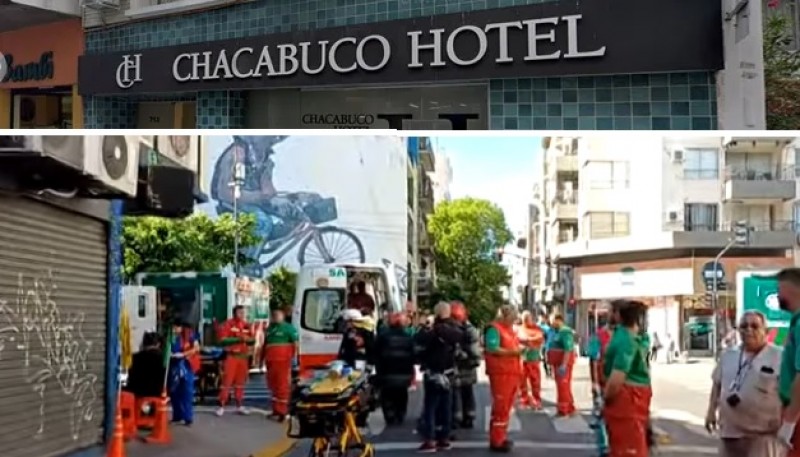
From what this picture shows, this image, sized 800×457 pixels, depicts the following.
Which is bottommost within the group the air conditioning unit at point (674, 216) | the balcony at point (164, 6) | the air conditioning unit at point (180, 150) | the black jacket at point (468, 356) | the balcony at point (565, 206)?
the black jacket at point (468, 356)

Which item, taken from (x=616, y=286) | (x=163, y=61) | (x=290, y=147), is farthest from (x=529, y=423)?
(x=163, y=61)

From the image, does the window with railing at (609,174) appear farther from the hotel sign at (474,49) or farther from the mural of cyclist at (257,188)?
the hotel sign at (474,49)

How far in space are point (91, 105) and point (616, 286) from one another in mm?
11129

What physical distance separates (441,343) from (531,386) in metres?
0.37

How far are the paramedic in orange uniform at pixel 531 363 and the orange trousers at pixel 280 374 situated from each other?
888 mm

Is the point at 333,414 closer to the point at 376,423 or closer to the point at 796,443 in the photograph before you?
the point at 376,423

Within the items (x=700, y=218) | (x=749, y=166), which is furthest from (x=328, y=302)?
(x=749, y=166)

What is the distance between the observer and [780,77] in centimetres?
1118

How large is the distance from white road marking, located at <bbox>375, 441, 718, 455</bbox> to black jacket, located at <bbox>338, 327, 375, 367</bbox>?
1.07ft

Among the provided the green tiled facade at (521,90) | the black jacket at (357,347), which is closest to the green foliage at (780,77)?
the green tiled facade at (521,90)

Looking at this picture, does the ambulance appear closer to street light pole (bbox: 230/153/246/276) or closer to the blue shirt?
street light pole (bbox: 230/153/246/276)

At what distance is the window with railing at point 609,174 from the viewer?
385cm

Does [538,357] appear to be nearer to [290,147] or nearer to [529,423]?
[529,423]

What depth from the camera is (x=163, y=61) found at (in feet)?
41.3
